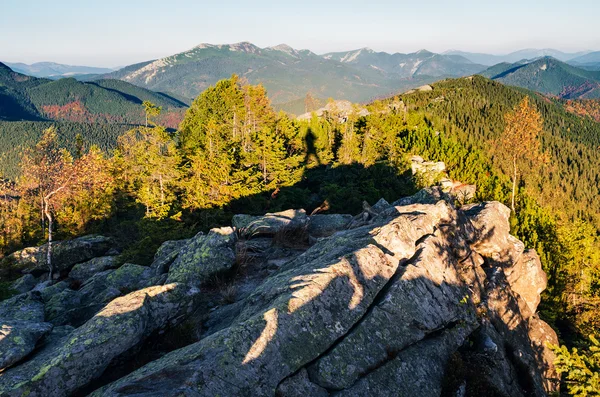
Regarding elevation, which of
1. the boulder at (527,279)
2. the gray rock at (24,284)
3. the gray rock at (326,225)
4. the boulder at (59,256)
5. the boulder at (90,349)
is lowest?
the boulder at (59,256)

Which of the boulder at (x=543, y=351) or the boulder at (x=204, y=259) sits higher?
the boulder at (x=204, y=259)

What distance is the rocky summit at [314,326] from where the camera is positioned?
8281 mm

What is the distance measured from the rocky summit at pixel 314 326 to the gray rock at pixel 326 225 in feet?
20.0

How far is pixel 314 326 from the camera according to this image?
912 cm

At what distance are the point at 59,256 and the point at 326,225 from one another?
2733 cm

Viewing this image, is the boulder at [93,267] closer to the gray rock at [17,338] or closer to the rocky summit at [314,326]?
the rocky summit at [314,326]

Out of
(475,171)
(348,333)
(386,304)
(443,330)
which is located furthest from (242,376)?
(475,171)

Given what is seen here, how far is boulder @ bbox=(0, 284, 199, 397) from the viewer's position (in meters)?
8.37

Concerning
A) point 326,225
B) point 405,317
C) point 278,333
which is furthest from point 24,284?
point 405,317

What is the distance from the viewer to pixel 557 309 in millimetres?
37250

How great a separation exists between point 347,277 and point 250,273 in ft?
25.1

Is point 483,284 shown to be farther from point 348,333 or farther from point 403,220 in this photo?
point 348,333

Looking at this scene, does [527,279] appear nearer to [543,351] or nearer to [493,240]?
[493,240]

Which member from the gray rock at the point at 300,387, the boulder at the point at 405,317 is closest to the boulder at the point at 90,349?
the gray rock at the point at 300,387
